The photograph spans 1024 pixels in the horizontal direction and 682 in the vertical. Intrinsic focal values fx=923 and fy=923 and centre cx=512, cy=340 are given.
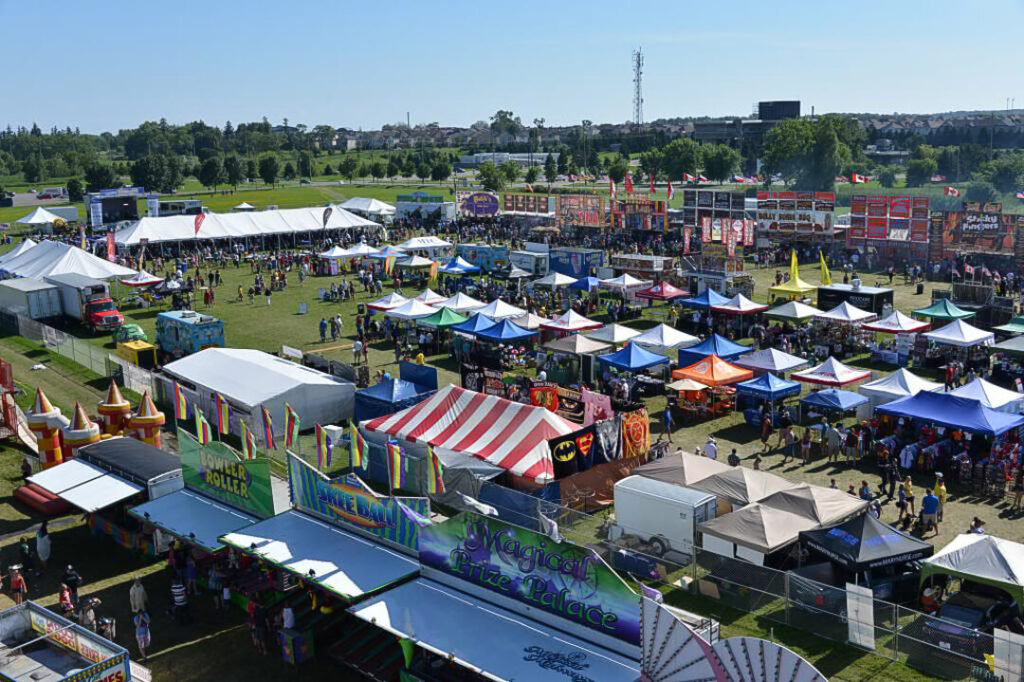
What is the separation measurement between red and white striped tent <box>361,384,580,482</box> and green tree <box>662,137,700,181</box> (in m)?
95.8

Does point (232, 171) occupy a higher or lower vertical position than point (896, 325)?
higher

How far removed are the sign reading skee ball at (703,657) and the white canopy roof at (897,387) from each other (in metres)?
14.8

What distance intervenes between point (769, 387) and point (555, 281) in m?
16.4

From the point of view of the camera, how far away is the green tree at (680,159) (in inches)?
4380

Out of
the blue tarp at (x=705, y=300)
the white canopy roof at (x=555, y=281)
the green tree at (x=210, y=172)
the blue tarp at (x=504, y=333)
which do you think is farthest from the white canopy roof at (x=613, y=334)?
the green tree at (x=210, y=172)

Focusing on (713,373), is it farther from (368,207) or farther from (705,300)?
(368,207)

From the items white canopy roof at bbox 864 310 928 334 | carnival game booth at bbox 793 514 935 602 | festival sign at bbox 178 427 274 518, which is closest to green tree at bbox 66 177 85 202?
white canopy roof at bbox 864 310 928 334

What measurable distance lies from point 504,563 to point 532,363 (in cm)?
1814

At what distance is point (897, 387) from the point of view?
893 inches

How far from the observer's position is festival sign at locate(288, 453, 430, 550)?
43.6ft

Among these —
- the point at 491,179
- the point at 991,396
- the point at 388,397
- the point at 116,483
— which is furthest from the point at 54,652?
the point at 491,179

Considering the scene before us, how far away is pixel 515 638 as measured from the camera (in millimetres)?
11180

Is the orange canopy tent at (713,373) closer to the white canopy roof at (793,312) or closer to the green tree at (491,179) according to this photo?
the white canopy roof at (793,312)

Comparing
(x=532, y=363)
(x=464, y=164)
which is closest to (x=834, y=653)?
(x=532, y=363)
